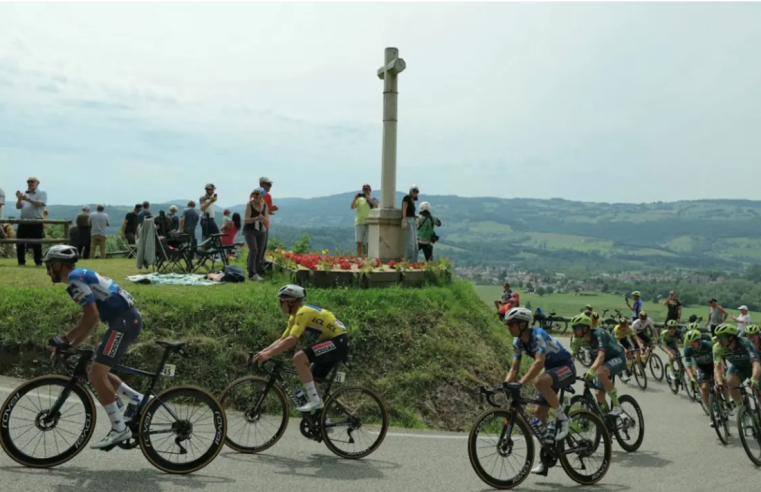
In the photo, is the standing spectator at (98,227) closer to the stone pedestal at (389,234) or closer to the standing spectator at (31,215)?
the standing spectator at (31,215)

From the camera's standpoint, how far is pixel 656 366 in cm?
2084

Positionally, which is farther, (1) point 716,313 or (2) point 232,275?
(1) point 716,313

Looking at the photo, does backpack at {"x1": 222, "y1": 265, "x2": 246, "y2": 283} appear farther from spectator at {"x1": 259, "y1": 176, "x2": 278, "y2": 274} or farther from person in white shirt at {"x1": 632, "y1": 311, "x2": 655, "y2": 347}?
person in white shirt at {"x1": 632, "y1": 311, "x2": 655, "y2": 347}

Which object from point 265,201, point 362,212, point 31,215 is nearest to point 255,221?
point 265,201

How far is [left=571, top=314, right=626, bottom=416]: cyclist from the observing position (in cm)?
998

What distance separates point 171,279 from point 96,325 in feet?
27.4

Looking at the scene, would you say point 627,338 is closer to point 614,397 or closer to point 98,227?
point 614,397

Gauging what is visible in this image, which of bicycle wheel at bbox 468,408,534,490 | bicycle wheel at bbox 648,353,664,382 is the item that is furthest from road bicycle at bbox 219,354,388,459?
bicycle wheel at bbox 648,353,664,382

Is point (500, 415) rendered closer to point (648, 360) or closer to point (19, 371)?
point (19, 371)

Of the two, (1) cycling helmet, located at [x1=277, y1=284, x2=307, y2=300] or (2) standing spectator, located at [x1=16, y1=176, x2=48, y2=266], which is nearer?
(1) cycling helmet, located at [x1=277, y1=284, x2=307, y2=300]

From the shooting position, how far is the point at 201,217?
19.1 metres

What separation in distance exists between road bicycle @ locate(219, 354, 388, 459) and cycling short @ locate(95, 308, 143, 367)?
1413 millimetres

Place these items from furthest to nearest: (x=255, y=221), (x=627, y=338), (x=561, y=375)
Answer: (x=627, y=338) < (x=255, y=221) < (x=561, y=375)

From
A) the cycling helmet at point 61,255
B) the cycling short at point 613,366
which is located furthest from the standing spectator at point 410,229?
the cycling helmet at point 61,255
